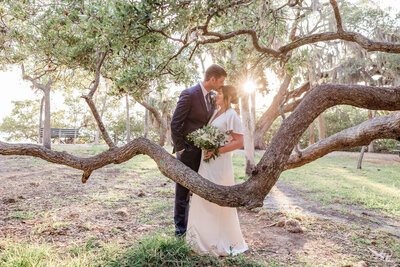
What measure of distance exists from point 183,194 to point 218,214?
0.55 m

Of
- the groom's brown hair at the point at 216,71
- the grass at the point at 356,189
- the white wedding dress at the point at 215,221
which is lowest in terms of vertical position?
the grass at the point at 356,189

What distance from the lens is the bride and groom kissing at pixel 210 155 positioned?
3369 millimetres

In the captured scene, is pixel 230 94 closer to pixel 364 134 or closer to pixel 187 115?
pixel 187 115

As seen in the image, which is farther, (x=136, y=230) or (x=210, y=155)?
(x=136, y=230)

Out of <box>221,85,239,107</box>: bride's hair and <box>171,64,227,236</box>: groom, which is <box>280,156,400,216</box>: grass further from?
<box>221,85,239,107</box>: bride's hair

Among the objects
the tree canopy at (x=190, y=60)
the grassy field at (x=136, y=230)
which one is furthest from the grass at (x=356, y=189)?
the tree canopy at (x=190, y=60)

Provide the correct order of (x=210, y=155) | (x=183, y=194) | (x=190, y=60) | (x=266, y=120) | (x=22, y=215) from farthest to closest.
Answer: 1. (x=266, y=120)
2. (x=22, y=215)
3. (x=190, y=60)
4. (x=183, y=194)
5. (x=210, y=155)

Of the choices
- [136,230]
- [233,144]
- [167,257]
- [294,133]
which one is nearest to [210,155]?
[233,144]

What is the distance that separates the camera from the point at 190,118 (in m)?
3.55

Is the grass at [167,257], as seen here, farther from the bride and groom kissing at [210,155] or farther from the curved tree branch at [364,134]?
the curved tree branch at [364,134]

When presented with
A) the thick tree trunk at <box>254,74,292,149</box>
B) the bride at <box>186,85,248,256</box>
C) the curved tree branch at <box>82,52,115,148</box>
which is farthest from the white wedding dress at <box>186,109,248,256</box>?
the thick tree trunk at <box>254,74,292,149</box>

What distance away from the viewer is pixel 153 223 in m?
4.58

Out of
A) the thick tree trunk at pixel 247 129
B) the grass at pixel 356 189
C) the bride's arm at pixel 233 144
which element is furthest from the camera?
the thick tree trunk at pixel 247 129

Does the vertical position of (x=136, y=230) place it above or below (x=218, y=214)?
below
